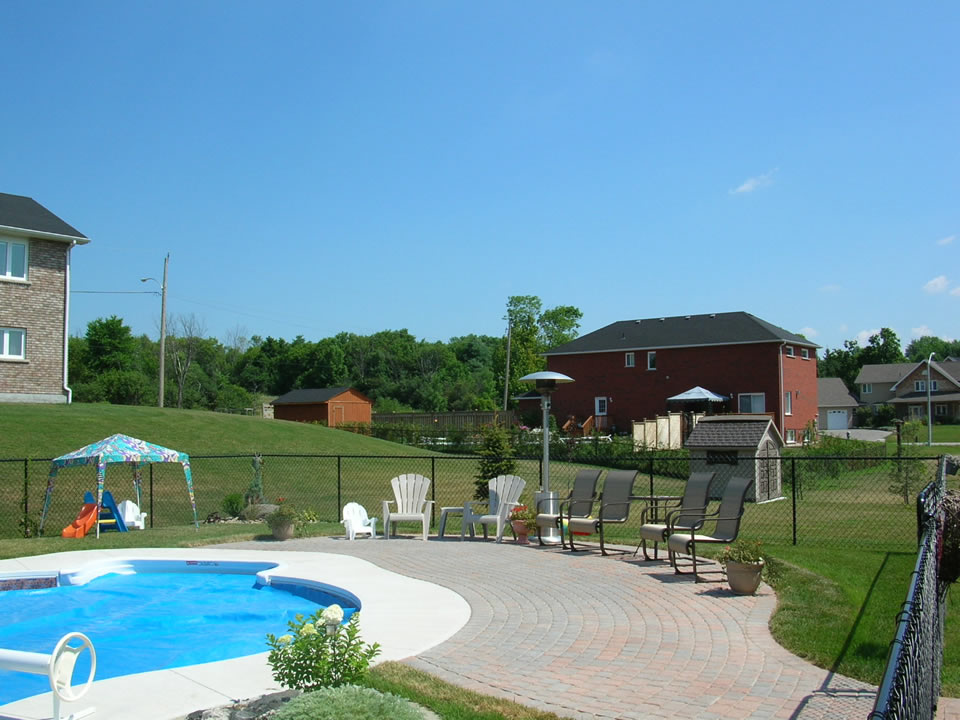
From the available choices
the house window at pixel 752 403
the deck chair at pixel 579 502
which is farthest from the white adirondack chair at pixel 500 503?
the house window at pixel 752 403

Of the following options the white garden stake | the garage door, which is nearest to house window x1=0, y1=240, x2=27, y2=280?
the white garden stake

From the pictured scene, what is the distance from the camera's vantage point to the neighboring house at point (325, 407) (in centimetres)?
5303

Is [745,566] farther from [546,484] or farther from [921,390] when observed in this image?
[921,390]

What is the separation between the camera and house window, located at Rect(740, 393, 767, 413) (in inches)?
1581

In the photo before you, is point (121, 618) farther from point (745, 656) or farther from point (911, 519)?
point (911, 519)

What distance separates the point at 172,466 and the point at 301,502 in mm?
5510

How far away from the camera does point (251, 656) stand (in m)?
6.95

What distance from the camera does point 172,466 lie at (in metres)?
24.3

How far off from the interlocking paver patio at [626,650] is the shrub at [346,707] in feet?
5.55

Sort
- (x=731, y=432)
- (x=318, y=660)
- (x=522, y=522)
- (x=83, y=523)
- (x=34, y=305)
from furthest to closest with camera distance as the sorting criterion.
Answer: (x=34, y=305) < (x=731, y=432) < (x=83, y=523) < (x=522, y=522) < (x=318, y=660)

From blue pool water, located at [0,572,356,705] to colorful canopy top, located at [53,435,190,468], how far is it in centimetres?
311

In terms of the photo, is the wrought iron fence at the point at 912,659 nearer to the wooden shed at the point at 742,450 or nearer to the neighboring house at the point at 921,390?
the wooden shed at the point at 742,450

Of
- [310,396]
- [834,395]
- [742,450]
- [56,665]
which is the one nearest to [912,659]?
[56,665]

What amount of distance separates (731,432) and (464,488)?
7.80m
